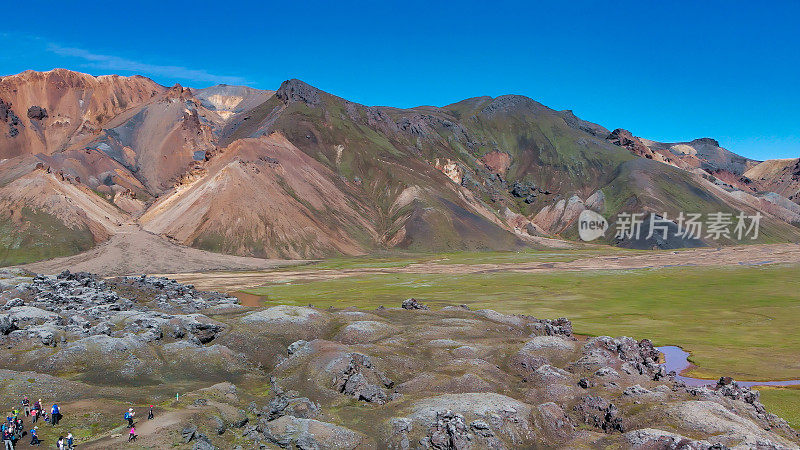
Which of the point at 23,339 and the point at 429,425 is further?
the point at 23,339

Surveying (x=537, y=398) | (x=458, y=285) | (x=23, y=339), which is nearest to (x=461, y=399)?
(x=537, y=398)

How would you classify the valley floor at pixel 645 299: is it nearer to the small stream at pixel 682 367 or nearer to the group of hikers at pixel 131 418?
the small stream at pixel 682 367

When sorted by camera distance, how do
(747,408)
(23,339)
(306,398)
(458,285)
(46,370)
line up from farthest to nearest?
(458,285)
(23,339)
(46,370)
(306,398)
(747,408)

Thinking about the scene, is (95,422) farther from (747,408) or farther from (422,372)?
(747,408)

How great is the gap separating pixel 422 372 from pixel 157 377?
104 ft

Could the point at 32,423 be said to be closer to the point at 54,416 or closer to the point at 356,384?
the point at 54,416

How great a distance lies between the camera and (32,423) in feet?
158

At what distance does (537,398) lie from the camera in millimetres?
58688

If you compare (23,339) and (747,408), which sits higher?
(747,408)

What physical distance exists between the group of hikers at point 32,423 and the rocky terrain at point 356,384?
1.33 m

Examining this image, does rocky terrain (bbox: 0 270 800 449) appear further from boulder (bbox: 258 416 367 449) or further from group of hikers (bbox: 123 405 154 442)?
group of hikers (bbox: 123 405 154 442)

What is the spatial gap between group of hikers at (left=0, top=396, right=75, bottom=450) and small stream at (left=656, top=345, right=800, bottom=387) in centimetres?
6295

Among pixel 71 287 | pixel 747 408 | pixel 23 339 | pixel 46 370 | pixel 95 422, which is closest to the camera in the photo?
pixel 95 422

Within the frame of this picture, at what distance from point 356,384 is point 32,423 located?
29828 mm
